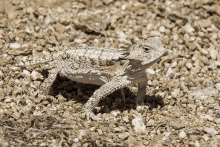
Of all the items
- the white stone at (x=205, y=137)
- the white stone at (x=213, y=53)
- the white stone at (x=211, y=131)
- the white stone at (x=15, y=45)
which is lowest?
the white stone at (x=205, y=137)

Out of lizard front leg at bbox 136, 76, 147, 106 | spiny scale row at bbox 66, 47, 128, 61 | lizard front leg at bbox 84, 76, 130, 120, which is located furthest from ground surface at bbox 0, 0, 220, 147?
spiny scale row at bbox 66, 47, 128, 61

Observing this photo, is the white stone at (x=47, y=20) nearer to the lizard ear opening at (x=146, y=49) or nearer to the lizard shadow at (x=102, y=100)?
the lizard shadow at (x=102, y=100)

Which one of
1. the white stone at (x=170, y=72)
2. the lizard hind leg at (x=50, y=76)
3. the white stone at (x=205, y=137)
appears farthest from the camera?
the white stone at (x=170, y=72)

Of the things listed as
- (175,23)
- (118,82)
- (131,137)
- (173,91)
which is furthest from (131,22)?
(131,137)

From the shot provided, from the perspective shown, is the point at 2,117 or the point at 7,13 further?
the point at 7,13

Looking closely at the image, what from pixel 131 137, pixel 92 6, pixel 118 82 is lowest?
pixel 131 137

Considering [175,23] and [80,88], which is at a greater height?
[175,23]

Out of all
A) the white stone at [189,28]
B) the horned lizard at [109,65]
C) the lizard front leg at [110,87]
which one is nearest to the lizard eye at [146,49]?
the horned lizard at [109,65]

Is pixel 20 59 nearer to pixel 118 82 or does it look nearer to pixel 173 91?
pixel 118 82

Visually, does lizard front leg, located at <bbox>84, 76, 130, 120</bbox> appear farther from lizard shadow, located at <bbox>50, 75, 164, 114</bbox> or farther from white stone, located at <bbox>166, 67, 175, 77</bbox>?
white stone, located at <bbox>166, 67, 175, 77</bbox>
